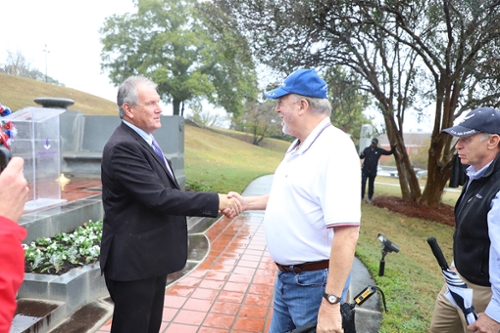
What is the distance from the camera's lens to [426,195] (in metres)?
10.3

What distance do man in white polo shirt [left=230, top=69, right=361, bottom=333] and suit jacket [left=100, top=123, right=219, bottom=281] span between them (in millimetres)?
591

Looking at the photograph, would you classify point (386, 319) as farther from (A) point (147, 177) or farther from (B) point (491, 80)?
(B) point (491, 80)

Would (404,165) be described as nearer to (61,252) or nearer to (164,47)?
(61,252)

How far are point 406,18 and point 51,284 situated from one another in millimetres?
8362

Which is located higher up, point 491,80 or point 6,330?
point 491,80

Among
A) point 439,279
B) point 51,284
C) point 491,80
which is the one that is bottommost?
point 439,279

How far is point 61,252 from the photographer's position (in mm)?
A: 3635

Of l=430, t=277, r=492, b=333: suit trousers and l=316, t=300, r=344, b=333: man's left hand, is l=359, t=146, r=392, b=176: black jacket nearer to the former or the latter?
l=430, t=277, r=492, b=333: suit trousers

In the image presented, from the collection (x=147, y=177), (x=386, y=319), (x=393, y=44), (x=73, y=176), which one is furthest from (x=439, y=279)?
(x=73, y=176)

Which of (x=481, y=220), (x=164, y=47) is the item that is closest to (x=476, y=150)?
(x=481, y=220)

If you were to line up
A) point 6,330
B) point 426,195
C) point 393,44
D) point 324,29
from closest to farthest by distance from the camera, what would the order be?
point 6,330
point 324,29
point 393,44
point 426,195

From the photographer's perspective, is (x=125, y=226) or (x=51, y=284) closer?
(x=125, y=226)

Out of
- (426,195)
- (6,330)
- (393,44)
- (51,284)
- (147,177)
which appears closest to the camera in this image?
(6,330)

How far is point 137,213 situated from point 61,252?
2.08 m
